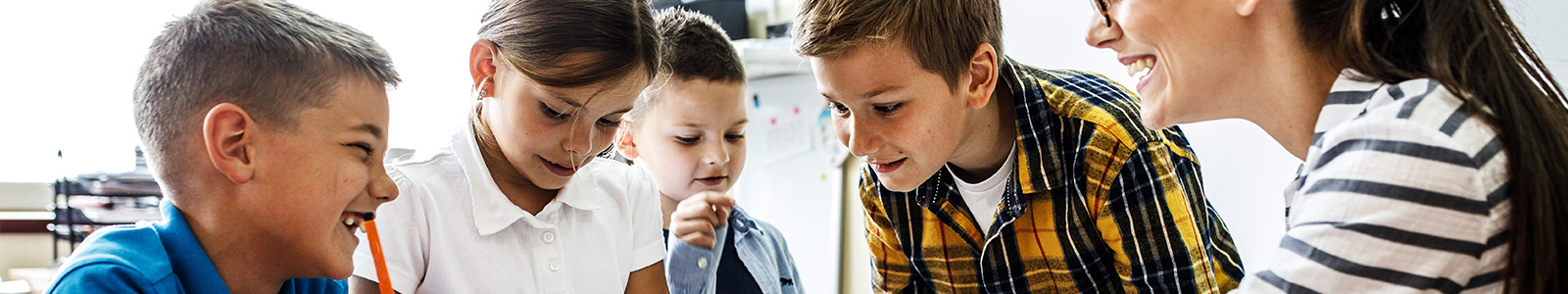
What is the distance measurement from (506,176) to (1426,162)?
3.21 ft

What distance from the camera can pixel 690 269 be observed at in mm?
1281

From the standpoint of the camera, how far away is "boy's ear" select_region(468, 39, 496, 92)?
1146mm

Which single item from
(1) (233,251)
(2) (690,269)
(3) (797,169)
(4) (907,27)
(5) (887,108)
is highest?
(4) (907,27)

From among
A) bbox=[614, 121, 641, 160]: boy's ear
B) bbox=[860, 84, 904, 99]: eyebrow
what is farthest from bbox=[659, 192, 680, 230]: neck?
bbox=[860, 84, 904, 99]: eyebrow

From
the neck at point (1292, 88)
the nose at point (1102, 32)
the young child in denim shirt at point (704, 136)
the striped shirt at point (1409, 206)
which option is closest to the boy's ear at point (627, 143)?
the young child in denim shirt at point (704, 136)

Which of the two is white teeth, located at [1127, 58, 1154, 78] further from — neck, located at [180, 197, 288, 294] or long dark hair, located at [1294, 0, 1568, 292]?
neck, located at [180, 197, 288, 294]

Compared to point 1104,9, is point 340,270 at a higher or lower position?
lower

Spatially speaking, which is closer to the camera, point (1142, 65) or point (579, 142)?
point (1142, 65)

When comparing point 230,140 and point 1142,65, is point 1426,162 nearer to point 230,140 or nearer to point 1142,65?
point 1142,65

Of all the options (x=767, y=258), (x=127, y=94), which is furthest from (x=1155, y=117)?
(x=127, y=94)

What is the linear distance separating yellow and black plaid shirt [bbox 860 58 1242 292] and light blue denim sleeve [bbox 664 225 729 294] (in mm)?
253

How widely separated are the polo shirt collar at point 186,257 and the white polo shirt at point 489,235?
8.1 inches

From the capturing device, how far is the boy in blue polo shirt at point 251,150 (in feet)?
2.73

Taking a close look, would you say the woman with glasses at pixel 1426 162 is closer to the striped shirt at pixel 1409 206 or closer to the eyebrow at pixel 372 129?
the striped shirt at pixel 1409 206
